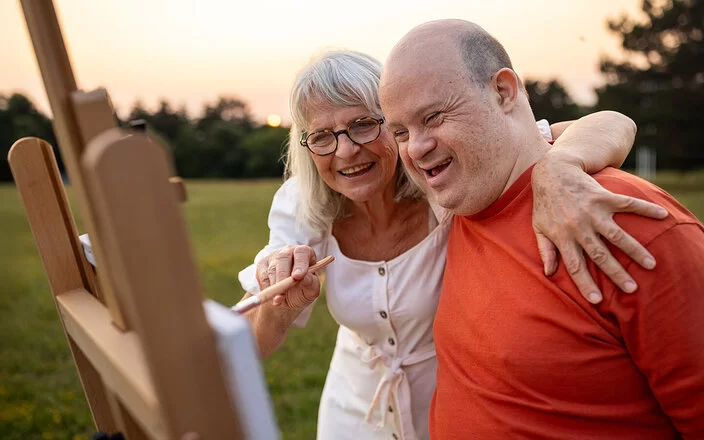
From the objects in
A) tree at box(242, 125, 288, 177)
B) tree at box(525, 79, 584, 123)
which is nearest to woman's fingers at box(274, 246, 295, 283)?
tree at box(525, 79, 584, 123)

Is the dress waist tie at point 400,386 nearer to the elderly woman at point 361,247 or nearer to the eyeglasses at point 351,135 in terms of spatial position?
the elderly woman at point 361,247

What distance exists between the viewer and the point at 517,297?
150cm

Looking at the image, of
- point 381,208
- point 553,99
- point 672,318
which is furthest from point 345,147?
point 553,99

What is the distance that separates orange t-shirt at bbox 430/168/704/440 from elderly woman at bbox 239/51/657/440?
1.46 ft

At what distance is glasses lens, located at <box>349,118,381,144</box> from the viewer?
2.04 meters

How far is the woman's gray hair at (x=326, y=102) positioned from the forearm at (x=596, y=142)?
0.62m

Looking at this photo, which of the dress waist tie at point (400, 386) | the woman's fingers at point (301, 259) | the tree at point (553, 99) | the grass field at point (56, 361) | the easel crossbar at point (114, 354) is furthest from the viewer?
the tree at point (553, 99)

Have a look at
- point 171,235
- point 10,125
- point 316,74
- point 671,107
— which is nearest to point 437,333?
point 316,74

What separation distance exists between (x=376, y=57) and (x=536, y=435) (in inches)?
52.7

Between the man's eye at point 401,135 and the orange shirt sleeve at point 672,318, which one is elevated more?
the man's eye at point 401,135

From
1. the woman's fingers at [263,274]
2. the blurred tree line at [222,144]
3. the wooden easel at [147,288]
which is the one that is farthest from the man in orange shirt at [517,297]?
the blurred tree line at [222,144]

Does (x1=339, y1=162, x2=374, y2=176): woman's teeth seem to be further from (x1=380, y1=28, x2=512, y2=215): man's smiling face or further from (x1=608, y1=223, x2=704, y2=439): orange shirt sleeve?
(x1=608, y1=223, x2=704, y2=439): orange shirt sleeve

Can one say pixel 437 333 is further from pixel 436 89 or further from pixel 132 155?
pixel 132 155

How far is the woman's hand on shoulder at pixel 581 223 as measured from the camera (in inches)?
51.7
